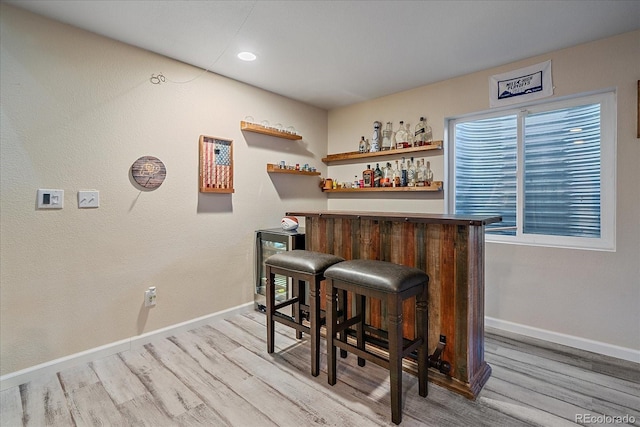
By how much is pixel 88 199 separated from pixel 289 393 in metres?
1.95

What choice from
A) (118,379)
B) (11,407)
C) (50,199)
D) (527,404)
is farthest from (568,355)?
(50,199)

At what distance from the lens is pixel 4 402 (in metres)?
1.81

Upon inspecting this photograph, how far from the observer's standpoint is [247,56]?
261cm

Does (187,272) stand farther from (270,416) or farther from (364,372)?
(364,372)

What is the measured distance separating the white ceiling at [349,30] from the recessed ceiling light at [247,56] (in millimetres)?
58

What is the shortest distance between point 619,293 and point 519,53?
2.04m

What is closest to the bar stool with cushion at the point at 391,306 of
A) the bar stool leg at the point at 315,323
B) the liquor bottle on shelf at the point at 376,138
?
the bar stool leg at the point at 315,323

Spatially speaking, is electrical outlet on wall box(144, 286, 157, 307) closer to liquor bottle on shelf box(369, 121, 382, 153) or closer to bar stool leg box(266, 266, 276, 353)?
bar stool leg box(266, 266, 276, 353)

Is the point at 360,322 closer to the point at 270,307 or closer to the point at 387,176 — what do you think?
the point at 270,307

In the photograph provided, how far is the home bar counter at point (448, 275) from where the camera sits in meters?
1.83

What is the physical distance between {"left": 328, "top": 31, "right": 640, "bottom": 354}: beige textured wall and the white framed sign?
0.16 feet

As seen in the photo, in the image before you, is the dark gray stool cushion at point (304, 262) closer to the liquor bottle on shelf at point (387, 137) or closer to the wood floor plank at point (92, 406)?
the wood floor plank at point (92, 406)

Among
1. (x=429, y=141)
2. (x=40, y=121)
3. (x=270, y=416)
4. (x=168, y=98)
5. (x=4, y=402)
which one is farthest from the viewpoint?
(x=429, y=141)

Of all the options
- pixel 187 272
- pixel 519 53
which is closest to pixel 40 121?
pixel 187 272
